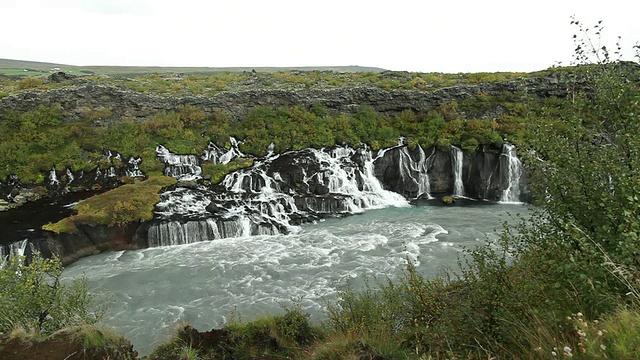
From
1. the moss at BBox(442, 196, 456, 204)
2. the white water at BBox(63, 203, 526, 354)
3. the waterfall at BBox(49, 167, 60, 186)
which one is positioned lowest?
the white water at BBox(63, 203, 526, 354)

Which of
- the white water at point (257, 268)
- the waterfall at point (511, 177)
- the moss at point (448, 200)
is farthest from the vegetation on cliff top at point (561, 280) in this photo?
the waterfall at point (511, 177)

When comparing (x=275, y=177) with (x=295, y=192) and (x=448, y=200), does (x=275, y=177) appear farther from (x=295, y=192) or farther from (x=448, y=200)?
(x=448, y=200)

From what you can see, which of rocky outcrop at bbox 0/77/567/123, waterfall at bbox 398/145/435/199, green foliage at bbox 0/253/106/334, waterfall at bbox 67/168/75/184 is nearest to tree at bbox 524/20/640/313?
green foliage at bbox 0/253/106/334

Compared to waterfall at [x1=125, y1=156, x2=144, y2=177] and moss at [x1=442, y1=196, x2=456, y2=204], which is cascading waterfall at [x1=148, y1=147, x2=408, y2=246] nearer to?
waterfall at [x1=125, y1=156, x2=144, y2=177]

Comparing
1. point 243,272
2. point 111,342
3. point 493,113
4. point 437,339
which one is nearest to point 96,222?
point 243,272

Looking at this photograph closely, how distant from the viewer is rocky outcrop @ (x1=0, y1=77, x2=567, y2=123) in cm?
3334

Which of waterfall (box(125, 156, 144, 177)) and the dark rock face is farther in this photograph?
waterfall (box(125, 156, 144, 177))

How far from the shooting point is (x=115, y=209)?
21.2m

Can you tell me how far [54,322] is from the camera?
897 cm

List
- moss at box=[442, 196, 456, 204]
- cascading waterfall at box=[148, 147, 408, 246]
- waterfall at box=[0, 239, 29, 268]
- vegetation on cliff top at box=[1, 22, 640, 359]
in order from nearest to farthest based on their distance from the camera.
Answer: vegetation on cliff top at box=[1, 22, 640, 359]
waterfall at box=[0, 239, 29, 268]
cascading waterfall at box=[148, 147, 408, 246]
moss at box=[442, 196, 456, 204]

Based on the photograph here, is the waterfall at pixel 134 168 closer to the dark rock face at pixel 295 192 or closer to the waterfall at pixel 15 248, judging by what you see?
the dark rock face at pixel 295 192

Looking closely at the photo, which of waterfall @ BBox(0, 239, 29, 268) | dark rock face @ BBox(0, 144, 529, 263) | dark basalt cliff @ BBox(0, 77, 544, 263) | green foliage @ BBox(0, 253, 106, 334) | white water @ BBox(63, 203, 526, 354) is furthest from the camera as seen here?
dark basalt cliff @ BBox(0, 77, 544, 263)

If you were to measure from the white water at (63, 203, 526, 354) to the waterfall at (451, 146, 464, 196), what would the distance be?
19.9ft

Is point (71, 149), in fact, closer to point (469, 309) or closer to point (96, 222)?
point (96, 222)
